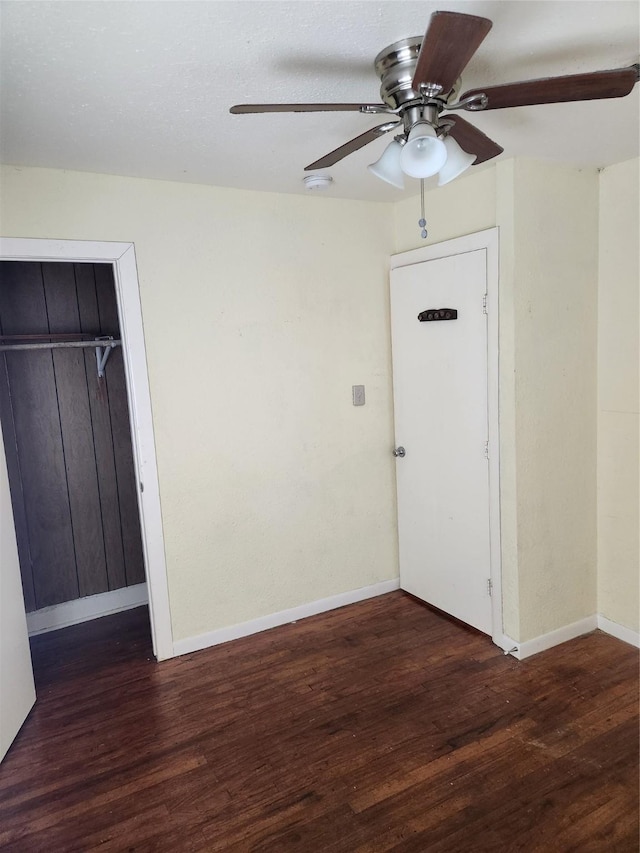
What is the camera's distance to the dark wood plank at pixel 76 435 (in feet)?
10.9

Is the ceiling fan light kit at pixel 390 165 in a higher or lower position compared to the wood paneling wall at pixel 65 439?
higher

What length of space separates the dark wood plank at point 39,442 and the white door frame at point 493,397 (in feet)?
7.67

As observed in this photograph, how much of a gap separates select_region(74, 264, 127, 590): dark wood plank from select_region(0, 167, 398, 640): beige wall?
85 cm

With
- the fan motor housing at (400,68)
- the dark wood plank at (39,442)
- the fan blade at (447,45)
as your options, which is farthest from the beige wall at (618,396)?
the dark wood plank at (39,442)

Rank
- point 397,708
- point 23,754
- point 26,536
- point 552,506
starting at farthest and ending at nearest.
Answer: point 26,536, point 552,506, point 397,708, point 23,754

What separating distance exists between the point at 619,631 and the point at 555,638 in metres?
0.35

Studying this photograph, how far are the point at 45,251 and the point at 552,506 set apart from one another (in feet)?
8.79

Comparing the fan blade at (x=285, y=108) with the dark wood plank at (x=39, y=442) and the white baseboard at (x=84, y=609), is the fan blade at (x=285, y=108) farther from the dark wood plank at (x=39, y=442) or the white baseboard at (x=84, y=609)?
the white baseboard at (x=84, y=609)

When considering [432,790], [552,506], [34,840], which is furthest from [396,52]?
[34,840]

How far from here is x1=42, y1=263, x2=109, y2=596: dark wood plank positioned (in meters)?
3.33

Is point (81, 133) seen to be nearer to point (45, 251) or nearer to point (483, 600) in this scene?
point (45, 251)

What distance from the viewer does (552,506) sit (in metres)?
2.83

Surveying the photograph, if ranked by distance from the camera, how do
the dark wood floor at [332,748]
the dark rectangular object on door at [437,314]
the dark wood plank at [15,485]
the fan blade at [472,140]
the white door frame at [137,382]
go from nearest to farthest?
1. the fan blade at [472,140]
2. the dark wood floor at [332,748]
3. the white door frame at [137,382]
4. the dark rectangular object on door at [437,314]
5. the dark wood plank at [15,485]

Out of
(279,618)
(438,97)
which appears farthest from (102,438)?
(438,97)
